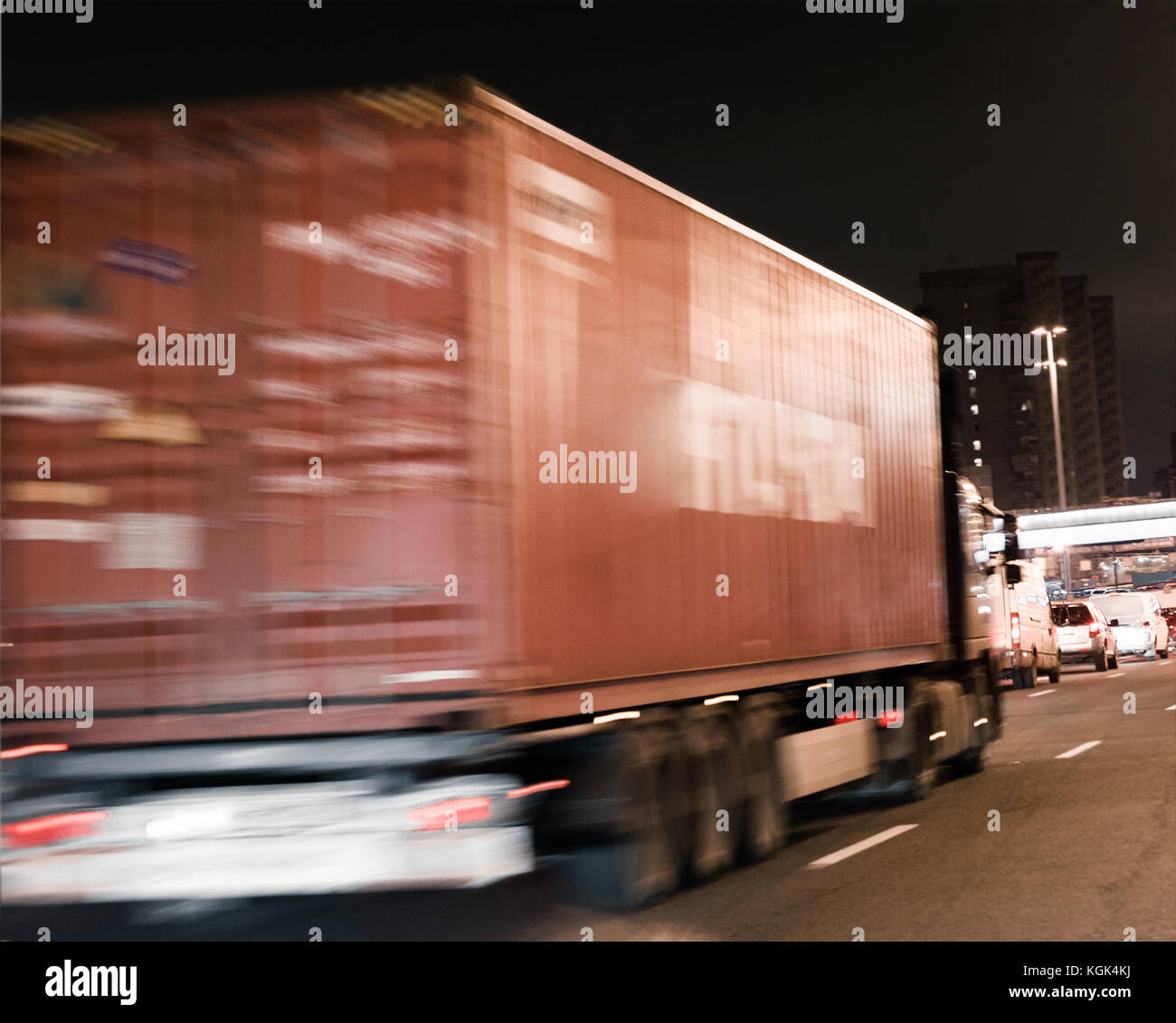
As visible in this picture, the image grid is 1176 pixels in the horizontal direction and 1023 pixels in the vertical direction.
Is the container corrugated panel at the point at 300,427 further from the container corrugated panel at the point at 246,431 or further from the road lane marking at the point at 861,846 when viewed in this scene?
the road lane marking at the point at 861,846

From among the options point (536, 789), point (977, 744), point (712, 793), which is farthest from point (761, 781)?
point (977, 744)

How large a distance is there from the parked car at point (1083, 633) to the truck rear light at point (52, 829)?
102ft

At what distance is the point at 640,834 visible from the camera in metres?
7.95

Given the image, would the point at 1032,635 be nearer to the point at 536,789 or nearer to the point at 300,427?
the point at 536,789

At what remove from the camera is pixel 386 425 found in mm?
7047

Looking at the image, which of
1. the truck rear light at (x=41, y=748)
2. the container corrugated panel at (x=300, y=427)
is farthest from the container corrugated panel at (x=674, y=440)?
the truck rear light at (x=41, y=748)

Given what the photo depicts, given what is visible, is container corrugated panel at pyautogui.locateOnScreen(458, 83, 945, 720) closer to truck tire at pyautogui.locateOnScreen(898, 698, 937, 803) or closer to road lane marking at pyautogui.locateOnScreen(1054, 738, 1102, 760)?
truck tire at pyautogui.locateOnScreen(898, 698, 937, 803)

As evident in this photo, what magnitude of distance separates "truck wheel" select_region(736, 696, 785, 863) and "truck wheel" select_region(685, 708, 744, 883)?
0.10 meters

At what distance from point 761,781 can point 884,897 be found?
144cm

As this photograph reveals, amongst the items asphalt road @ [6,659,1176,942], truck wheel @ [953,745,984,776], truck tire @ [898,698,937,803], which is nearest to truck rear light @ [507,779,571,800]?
asphalt road @ [6,659,1176,942]

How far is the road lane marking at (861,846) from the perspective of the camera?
9.70 m

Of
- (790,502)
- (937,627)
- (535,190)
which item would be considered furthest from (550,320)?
(937,627)

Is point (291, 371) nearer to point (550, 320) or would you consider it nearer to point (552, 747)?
point (550, 320)
